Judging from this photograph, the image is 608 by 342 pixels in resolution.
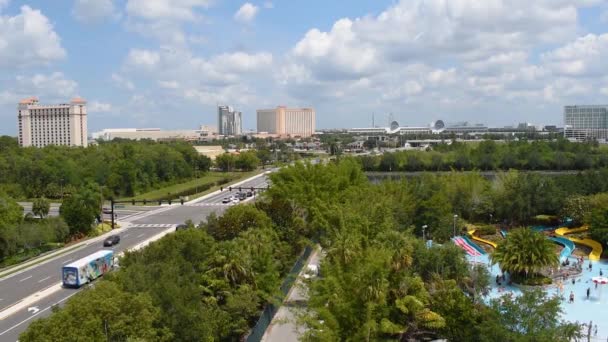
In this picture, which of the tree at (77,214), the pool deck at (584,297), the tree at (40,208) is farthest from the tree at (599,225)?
the tree at (40,208)

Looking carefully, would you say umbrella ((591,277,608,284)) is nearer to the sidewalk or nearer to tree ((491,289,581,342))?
tree ((491,289,581,342))

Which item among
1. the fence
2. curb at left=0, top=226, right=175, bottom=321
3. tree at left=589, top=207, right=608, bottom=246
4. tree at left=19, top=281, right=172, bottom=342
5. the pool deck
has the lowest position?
the pool deck

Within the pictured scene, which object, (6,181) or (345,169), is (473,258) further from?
(6,181)

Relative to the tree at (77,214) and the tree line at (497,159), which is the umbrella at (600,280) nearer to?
the tree at (77,214)

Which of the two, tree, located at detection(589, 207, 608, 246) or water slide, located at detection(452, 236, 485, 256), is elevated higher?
tree, located at detection(589, 207, 608, 246)

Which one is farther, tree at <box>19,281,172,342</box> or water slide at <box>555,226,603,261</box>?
water slide at <box>555,226,603,261</box>

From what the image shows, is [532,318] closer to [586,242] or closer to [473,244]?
[473,244]

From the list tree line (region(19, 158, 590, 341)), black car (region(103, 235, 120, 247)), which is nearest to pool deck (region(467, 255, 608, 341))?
tree line (region(19, 158, 590, 341))

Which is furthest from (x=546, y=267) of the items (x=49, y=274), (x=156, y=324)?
(x=49, y=274)
